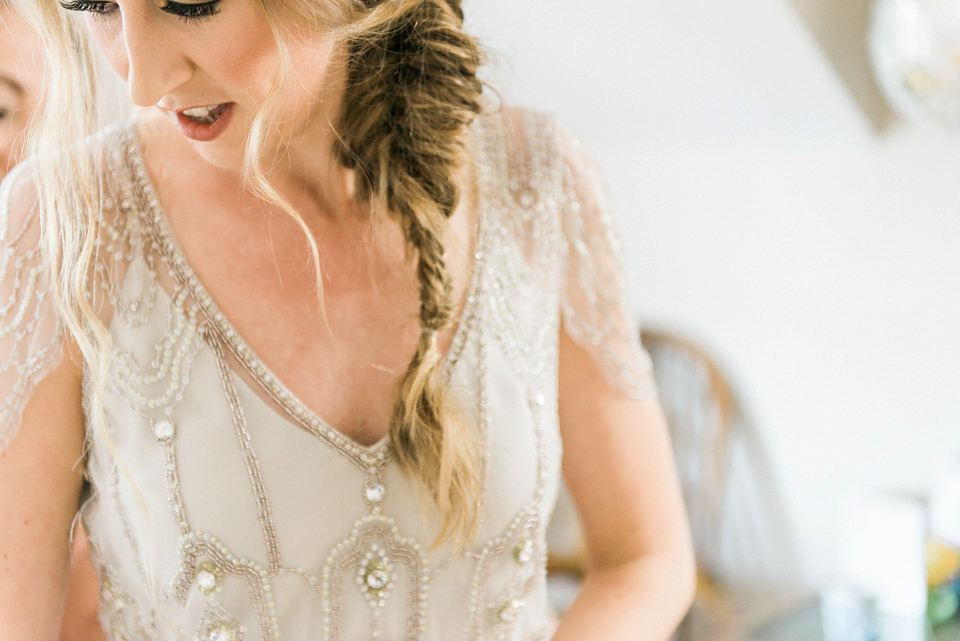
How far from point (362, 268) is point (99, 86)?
Result: 0.96ft

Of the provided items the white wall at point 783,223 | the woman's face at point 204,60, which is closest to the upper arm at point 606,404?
the woman's face at point 204,60

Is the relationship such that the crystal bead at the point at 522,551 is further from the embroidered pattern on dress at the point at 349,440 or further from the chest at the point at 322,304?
the chest at the point at 322,304

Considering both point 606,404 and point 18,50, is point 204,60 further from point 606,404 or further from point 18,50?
point 606,404

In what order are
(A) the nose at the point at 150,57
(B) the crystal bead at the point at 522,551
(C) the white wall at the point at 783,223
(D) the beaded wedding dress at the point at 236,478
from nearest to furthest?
(A) the nose at the point at 150,57
(D) the beaded wedding dress at the point at 236,478
(B) the crystal bead at the point at 522,551
(C) the white wall at the point at 783,223

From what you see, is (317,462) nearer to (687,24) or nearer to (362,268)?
(362,268)

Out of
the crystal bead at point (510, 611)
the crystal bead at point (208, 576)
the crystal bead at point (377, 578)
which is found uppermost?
the crystal bead at point (208, 576)

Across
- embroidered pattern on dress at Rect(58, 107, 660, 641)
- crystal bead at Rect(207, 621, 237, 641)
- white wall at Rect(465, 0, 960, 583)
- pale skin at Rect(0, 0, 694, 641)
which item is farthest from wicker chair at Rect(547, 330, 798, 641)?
crystal bead at Rect(207, 621, 237, 641)

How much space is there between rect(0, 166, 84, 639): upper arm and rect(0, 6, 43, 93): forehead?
0.34 ft

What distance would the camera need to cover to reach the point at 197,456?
2.63 feet

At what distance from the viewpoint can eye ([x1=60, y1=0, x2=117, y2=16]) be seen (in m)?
0.70

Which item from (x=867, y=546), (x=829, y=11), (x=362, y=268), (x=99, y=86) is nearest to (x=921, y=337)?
(x=867, y=546)

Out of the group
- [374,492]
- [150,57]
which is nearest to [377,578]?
[374,492]

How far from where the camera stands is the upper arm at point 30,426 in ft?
2.46

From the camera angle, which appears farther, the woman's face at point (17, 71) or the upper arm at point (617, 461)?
the upper arm at point (617, 461)
